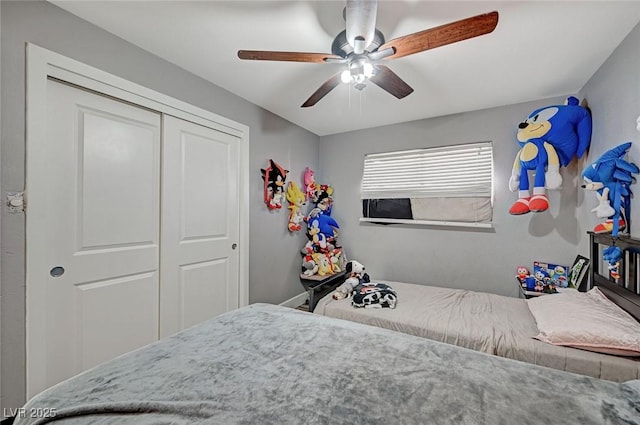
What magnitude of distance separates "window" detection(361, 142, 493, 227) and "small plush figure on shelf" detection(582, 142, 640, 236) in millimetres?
1084

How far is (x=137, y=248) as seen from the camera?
1874mm

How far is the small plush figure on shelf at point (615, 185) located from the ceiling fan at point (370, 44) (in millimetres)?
1222

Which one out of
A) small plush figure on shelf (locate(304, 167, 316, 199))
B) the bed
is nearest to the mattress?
the bed

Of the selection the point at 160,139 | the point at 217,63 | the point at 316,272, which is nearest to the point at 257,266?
the point at 316,272

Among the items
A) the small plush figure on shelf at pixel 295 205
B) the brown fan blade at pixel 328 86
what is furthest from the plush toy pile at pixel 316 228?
the brown fan blade at pixel 328 86

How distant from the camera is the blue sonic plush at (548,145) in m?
2.14

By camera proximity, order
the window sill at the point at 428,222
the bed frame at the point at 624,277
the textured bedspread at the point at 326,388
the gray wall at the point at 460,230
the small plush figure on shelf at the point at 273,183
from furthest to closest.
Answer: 1. the small plush figure on shelf at the point at 273,183
2. the window sill at the point at 428,222
3. the gray wall at the point at 460,230
4. the bed frame at the point at 624,277
5. the textured bedspread at the point at 326,388

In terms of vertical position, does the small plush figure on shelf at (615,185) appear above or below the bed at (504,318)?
above

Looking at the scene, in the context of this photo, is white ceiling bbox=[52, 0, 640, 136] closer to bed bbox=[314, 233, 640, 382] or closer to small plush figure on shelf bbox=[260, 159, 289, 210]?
small plush figure on shelf bbox=[260, 159, 289, 210]

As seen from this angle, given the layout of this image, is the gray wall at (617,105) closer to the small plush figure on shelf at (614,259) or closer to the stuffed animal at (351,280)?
the small plush figure on shelf at (614,259)

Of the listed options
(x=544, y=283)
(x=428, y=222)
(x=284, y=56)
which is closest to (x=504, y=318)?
(x=544, y=283)

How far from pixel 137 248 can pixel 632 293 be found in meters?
3.15

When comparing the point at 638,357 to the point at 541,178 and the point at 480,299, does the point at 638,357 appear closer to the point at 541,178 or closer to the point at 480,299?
the point at 480,299

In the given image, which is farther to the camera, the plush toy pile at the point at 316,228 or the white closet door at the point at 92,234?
the plush toy pile at the point at 316,228
